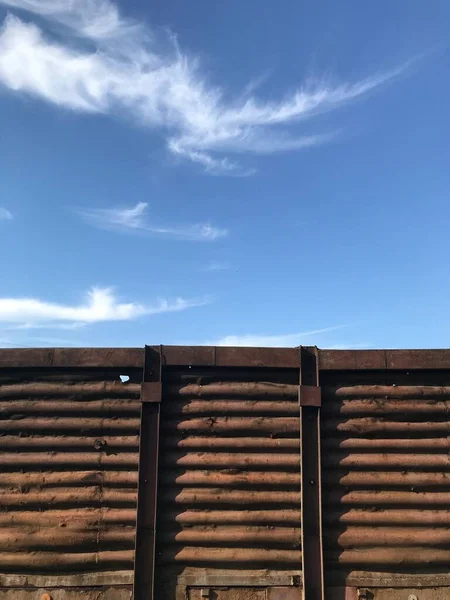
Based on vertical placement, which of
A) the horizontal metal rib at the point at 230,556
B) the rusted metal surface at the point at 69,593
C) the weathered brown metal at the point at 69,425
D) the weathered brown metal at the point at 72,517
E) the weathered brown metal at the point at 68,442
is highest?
the weathered brown metal at the point at 69,425

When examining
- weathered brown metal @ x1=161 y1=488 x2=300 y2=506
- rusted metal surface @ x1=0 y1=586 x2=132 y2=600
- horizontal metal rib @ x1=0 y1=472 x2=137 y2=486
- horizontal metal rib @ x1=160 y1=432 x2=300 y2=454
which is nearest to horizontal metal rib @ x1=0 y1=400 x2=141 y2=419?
horizontal metal rib @ x1=160 y1=432 x2=300 y2=454

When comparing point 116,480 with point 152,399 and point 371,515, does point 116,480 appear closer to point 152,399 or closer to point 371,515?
point 152,399

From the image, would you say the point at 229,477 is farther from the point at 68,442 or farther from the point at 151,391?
the point at 68,442

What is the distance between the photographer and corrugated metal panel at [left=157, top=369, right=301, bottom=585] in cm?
570

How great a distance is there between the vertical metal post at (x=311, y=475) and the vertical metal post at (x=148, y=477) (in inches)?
67.6

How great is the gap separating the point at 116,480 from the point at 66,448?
29.4 inches

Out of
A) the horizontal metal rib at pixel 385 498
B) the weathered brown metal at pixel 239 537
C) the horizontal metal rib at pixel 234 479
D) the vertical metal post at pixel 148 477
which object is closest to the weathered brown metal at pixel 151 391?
the vertical metal post at pixel 148 477

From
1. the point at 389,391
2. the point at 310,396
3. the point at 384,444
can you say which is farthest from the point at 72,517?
the point at 389,391

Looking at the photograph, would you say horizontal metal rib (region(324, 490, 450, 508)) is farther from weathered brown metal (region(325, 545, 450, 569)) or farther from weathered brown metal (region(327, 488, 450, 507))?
weathered brown metal (region(325, 545, 450, 569))

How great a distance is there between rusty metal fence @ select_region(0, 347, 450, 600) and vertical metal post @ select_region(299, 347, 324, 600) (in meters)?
0.02

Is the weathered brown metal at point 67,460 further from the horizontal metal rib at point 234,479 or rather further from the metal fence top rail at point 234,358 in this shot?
the metal fence top rail at point 234,358

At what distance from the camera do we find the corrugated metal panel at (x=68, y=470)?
5750 mm

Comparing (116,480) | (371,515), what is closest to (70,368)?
(116,480)

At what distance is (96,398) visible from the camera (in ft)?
20.4
